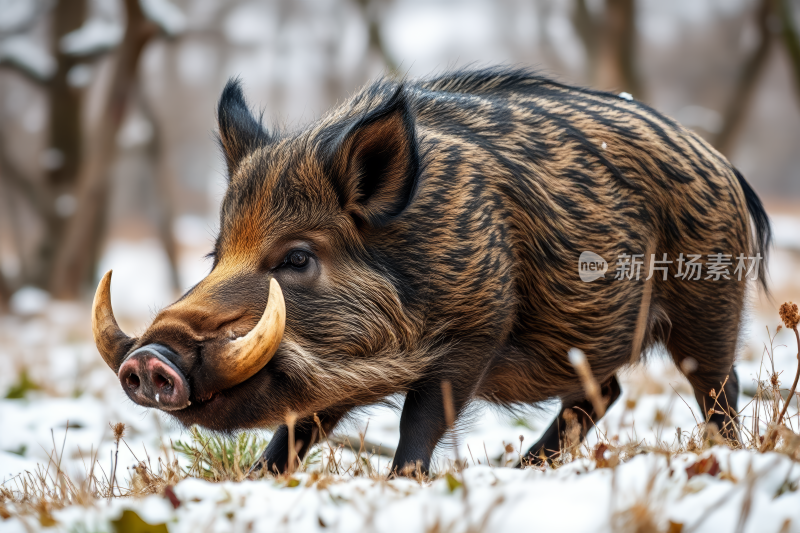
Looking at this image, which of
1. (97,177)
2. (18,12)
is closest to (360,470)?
(97,177)

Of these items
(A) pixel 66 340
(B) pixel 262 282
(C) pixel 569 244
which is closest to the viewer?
(B) pixel 262 282

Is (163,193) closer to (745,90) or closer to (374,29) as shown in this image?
(374,29)

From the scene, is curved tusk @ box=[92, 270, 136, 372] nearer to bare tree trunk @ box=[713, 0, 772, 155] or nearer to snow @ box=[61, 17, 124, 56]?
snow @ box=[61, 17, 124, 56]

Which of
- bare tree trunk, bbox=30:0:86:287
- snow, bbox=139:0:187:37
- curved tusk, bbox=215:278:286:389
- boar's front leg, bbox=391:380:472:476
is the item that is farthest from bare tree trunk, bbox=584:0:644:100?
bare tree trunk, bbox=30:0:86:287

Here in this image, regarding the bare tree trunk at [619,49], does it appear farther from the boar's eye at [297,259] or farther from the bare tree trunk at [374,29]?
the boar's eye at [297,259]

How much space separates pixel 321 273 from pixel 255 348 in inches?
20.5

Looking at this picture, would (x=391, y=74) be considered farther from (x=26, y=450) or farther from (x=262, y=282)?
(x=26, y=450)

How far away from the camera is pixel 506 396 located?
10.8 feet

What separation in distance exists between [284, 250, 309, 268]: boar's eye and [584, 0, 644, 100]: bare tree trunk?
689 centimetres

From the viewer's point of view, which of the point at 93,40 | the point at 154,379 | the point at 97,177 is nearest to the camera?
the point at 154,379

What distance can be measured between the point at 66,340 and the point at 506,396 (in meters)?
6.89

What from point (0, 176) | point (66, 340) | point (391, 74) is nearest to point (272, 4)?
point (0, 176)

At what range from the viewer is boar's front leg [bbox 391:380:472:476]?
266 cm

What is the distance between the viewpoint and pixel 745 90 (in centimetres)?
1107
